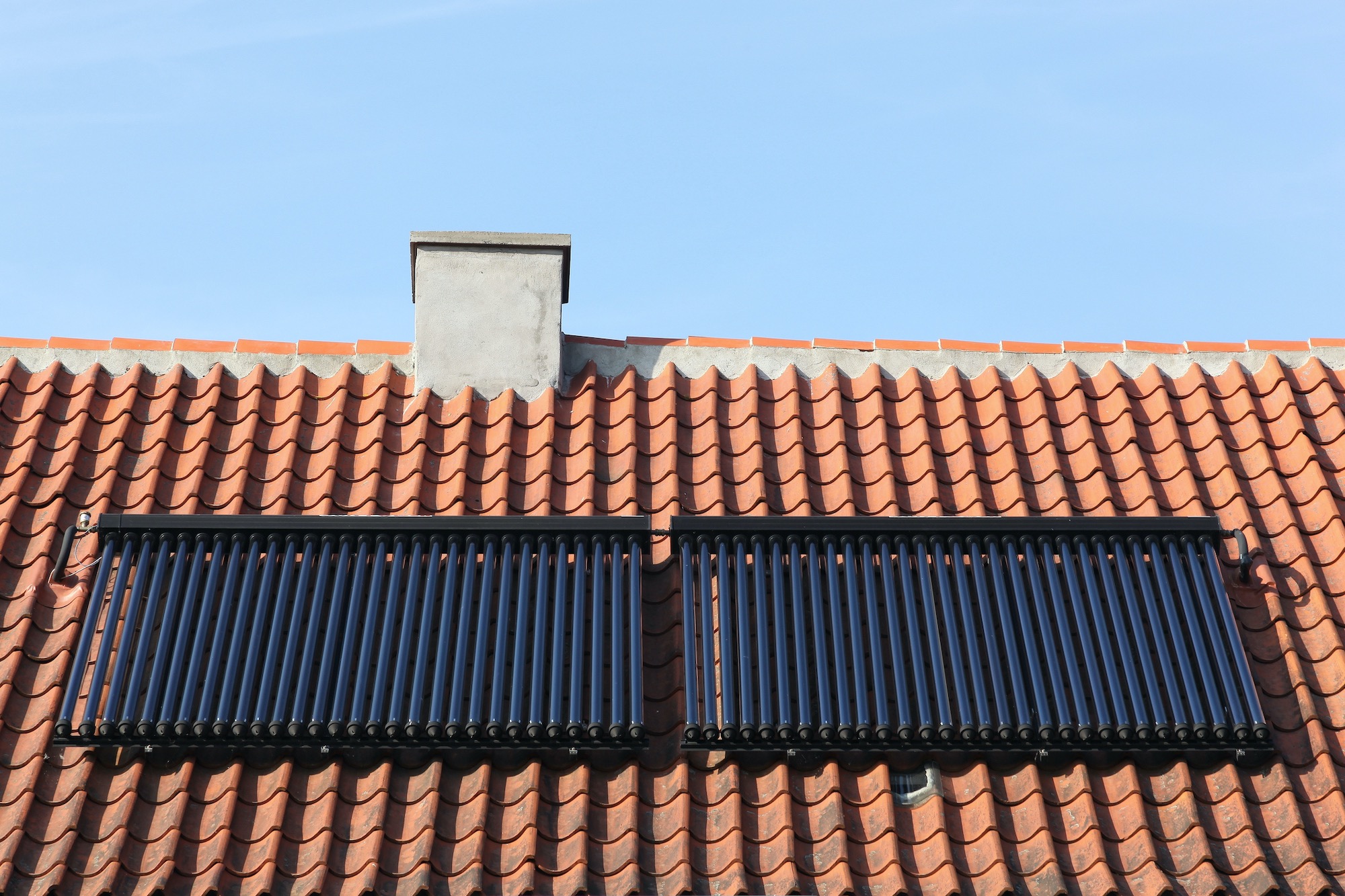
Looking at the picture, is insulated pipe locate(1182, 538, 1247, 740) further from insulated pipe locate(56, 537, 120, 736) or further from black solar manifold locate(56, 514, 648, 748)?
insulated pipe locate(56, 537, 120, 736)

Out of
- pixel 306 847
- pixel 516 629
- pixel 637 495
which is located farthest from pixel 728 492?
pixel 306 847

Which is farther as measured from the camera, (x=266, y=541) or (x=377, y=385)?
(x=377, y=385)

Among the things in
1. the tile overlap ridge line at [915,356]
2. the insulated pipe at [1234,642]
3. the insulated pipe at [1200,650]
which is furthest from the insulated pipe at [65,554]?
the insulated pipe at [1234,642]

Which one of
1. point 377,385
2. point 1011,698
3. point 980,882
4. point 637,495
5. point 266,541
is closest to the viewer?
point 980,882

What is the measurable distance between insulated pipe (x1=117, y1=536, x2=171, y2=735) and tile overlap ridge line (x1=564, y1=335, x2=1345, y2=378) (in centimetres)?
258

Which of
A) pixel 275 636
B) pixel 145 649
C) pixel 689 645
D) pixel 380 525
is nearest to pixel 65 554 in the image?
pixel 145 649

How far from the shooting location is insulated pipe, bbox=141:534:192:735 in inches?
239

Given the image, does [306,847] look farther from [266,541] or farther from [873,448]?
[873,448]

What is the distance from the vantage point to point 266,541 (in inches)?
269

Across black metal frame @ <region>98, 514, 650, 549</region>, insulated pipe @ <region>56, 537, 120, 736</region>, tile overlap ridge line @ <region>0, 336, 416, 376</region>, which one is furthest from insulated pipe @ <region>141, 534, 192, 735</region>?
tile overlap ridge line @ <region>0, 336, 416, 376</region>

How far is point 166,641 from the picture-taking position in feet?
20.8

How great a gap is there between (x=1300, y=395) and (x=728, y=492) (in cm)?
320

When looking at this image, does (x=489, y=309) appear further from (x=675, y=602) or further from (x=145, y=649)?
(x=145, y=649)

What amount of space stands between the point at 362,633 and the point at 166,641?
77 cm
